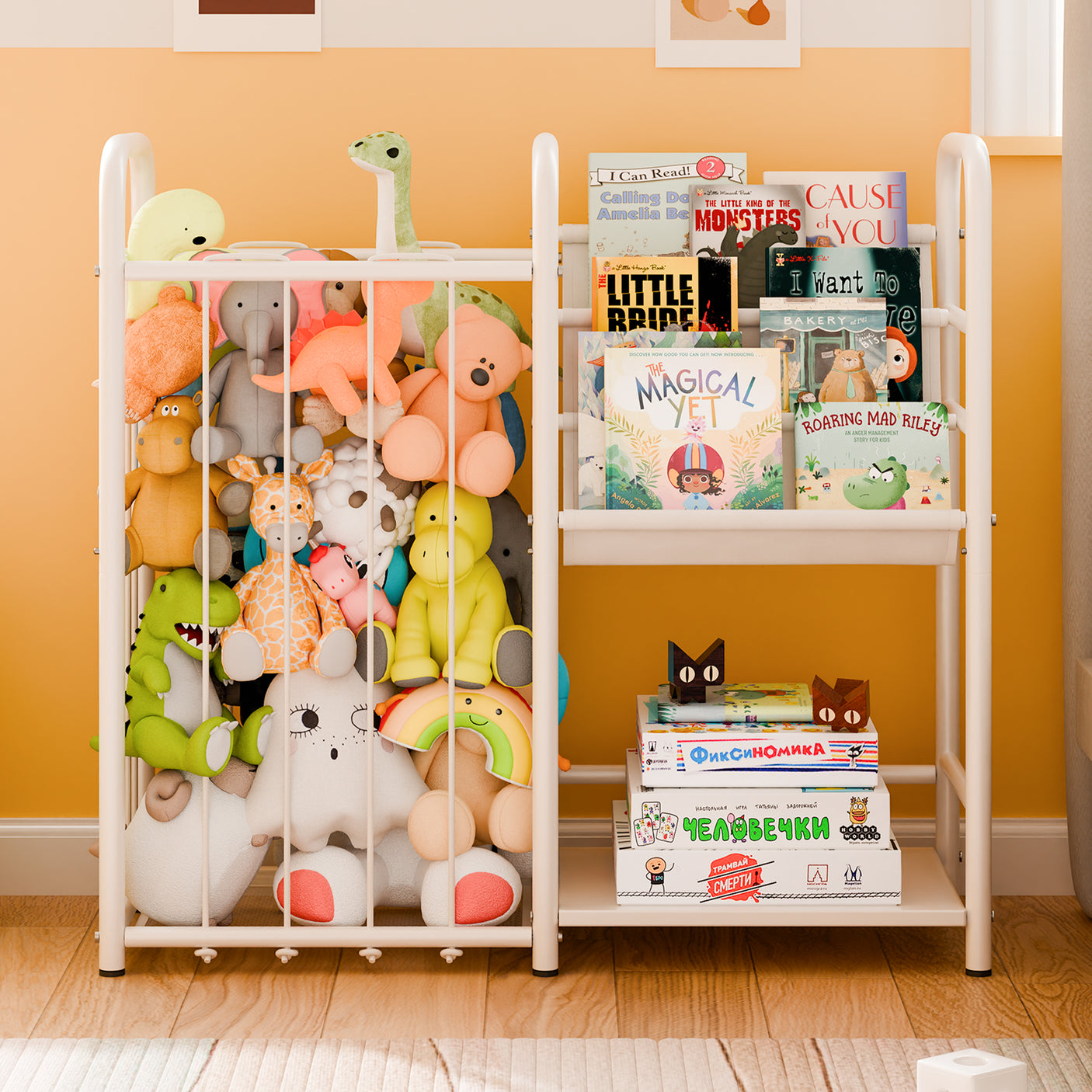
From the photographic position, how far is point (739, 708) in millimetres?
1653

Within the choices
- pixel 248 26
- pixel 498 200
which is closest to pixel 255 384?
pixel 498 200

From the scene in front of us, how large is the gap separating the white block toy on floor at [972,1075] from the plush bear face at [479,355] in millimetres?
994

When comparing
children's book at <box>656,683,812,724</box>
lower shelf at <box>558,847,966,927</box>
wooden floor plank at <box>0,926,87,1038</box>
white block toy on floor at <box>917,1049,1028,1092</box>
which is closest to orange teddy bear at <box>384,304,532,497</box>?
children's book at <box>656,683,812,724</box>

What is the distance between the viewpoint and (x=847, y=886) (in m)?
1.60

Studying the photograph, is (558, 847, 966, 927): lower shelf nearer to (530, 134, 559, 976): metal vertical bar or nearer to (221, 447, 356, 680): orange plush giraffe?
(530, 134, 559, 976): metal vertical bar

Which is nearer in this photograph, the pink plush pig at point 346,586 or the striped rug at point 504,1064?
the striped rug at point 504,1064

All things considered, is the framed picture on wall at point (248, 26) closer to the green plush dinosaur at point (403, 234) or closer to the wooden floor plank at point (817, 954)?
the green plush dinosaur at point (403, 234)

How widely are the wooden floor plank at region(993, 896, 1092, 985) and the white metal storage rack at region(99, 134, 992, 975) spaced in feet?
0.33

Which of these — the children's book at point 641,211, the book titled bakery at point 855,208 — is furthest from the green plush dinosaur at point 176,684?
the book titled bakery at point 855,208

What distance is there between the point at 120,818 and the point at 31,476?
630 millimetres

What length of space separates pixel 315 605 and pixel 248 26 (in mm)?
922

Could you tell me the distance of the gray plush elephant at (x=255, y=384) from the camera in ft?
5.22

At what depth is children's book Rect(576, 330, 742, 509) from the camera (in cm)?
157

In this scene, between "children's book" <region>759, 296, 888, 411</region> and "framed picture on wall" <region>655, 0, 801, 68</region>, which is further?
"framed picture on wall" <region>655, 0, 801, 68</region>
